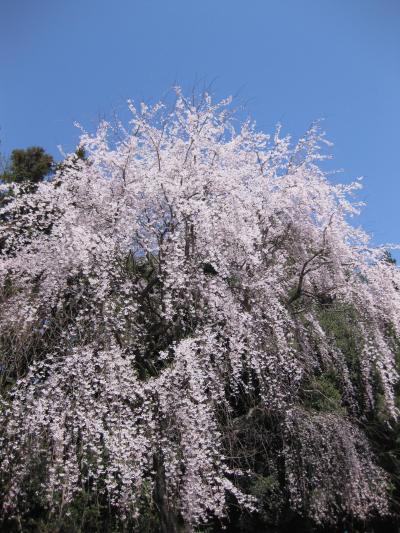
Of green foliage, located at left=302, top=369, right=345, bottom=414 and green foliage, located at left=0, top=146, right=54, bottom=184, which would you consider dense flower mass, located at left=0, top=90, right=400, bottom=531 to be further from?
green foliage, located at left=0, top=146, right=54, bottom=184

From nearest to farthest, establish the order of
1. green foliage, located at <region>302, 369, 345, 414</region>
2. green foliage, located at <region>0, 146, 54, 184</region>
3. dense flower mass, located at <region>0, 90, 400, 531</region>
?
dense flower mass, located at <region>0, 90, 400, 531</region>
green foliage, located at <region>302, 369, 345, 414</region>
green foliage, located at <region>0, 146, 54, 184</region>

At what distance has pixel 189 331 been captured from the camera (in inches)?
227

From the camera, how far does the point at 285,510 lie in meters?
6.22

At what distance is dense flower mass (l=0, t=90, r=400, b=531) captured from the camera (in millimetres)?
4281

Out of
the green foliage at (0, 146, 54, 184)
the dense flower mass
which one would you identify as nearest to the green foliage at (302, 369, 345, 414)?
the dense flower mass

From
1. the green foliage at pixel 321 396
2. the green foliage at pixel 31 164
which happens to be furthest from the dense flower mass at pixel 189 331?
the green foliage at pixel 31 164

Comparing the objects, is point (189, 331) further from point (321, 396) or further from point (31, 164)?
point (31, 164)

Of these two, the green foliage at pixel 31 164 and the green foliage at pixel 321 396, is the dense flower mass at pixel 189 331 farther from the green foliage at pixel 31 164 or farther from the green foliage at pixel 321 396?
the green foliage at pixel 31 164

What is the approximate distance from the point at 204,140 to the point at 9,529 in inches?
219

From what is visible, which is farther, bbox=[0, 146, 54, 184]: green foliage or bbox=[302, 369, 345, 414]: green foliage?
bbox=[0, 146, 54, 184]: green foliage

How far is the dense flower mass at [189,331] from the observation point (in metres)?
4.28

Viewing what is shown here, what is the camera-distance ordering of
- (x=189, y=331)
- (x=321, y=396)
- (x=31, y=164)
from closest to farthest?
1. (x=189, y=331)
2. (x=321, y=396)
3. (x=31, y=164)

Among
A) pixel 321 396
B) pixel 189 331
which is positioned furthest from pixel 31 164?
pixel 321 396

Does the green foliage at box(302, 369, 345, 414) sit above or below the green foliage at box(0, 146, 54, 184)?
below
